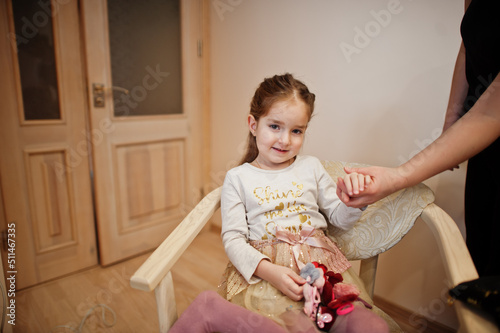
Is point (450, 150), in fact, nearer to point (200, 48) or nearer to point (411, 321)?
point (411, 321)

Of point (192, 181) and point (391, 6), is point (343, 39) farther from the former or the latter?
point (192, 181)

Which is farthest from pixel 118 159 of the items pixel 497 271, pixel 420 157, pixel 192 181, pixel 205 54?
pixel 497 271

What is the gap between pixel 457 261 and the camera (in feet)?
2.04

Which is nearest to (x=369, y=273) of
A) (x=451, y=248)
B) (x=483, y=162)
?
(x=451, y=248)

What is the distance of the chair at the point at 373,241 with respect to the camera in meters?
0.60

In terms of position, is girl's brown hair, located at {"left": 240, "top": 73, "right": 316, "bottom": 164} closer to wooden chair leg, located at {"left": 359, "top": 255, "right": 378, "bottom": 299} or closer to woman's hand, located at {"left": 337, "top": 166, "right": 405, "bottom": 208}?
woman's hand, located at {"left": 337, "top": 166, "right": 405, "bottom": 208}

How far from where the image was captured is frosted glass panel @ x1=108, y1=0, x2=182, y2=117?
1.71 meters

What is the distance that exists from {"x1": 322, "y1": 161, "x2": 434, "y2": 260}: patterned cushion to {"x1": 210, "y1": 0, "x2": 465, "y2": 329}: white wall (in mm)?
436

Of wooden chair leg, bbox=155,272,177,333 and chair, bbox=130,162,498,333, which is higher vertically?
chair, bbox=130,162,498,333
